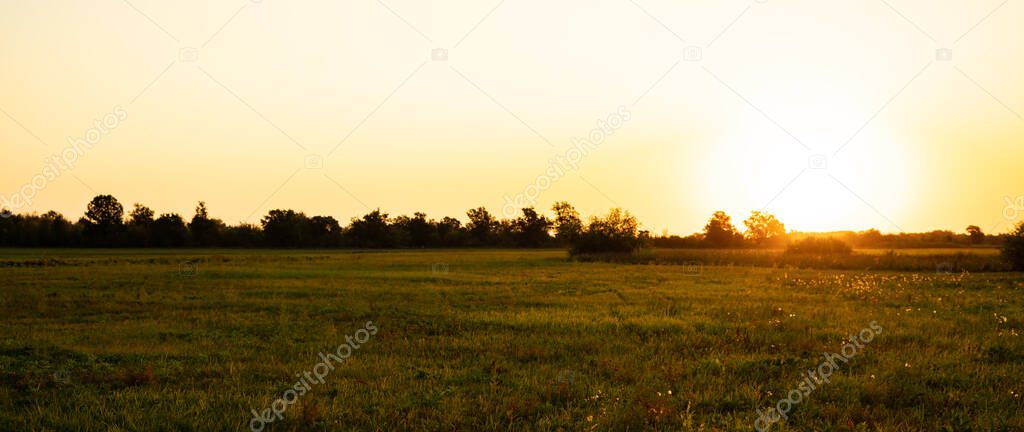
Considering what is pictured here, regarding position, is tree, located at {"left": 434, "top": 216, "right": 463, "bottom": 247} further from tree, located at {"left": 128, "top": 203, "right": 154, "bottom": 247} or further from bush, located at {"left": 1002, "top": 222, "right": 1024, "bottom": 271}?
bush, located at {"left": 1002, "top": 222, "right": 1024, "bottom": 271}

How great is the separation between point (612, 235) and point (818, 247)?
2206 cm

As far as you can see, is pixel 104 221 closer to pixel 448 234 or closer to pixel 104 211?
pixel 104 211

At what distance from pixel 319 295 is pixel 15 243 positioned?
112 metres

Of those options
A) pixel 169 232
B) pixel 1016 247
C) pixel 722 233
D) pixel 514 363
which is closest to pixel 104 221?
pixel 169 232

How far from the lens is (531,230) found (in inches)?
5546

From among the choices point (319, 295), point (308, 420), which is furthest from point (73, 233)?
point (308, 420)

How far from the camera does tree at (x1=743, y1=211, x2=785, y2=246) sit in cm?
11906

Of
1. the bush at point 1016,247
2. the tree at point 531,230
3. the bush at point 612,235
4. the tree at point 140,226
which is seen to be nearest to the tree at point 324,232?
the tree at point 140,226

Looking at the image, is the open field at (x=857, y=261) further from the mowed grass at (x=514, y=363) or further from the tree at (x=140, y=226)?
the tree at (x=140, y=226)

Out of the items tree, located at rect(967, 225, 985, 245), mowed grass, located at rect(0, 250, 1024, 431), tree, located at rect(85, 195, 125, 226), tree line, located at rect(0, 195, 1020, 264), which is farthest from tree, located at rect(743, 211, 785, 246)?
tree, located at rect(85, 195, 125, 226)

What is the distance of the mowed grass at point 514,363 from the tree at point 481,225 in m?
124

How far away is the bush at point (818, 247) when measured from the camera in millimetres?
A: 60625

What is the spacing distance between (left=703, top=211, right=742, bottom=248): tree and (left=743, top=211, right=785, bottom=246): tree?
628 cm

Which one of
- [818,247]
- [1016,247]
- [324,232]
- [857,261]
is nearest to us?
[1016,247]
